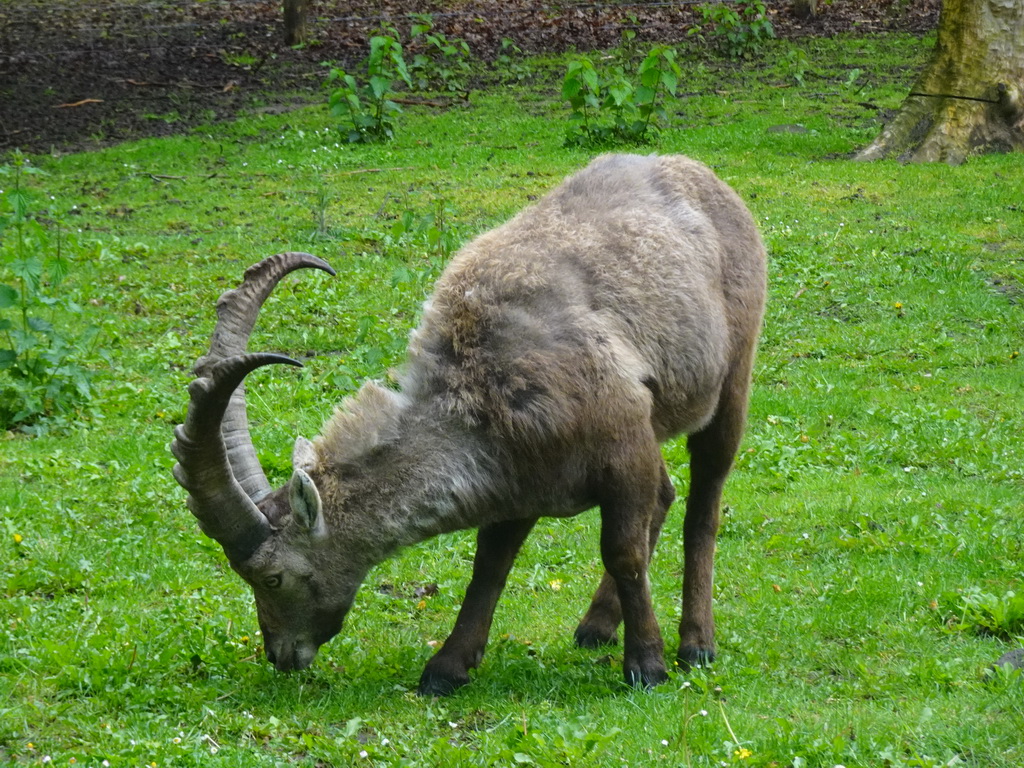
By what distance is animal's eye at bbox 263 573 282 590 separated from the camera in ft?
18.6

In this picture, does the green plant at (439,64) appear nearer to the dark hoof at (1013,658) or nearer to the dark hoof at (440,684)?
the dark hoof at (440,684)

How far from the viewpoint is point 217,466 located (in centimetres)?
538

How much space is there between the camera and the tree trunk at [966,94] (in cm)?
1606

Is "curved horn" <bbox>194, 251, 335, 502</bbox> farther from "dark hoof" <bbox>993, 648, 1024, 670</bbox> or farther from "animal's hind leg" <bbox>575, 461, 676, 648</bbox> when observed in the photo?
"dark hoof" <bbox>993, 648, 1024, 670</bbox>

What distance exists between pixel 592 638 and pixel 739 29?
1854 cm

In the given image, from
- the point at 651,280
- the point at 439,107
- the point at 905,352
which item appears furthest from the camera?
the point at 439,107

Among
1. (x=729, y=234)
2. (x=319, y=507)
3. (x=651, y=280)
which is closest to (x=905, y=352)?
(x=729, y=234)

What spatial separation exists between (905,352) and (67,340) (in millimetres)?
6699

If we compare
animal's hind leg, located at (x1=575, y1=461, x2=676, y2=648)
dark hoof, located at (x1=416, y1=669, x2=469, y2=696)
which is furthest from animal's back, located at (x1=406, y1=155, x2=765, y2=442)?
dark hoof, located at (x1=416, y1=669, x2=469, y2=696)

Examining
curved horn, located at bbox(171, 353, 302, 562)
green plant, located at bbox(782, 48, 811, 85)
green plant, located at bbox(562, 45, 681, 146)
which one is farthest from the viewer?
green plant, located at bbox(782, 48, 811, 85)

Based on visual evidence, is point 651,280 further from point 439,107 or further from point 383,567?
point 439,107

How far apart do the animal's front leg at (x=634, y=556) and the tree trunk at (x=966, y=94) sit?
1200 centimetres

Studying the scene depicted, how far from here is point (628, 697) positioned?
5.67 m

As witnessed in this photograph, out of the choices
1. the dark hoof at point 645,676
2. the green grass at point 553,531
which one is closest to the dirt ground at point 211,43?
the green grass at point 553,531
